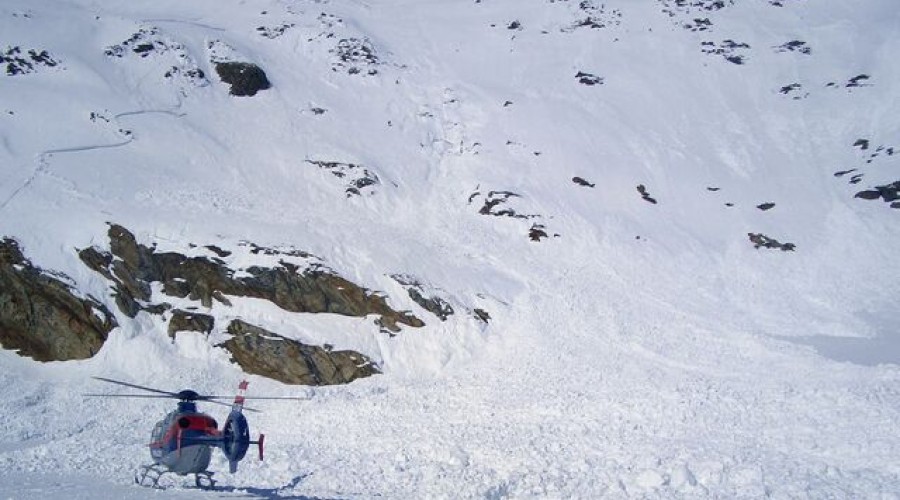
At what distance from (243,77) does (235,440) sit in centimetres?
3545

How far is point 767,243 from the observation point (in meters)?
32.1

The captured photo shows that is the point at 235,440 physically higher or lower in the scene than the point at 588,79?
higher

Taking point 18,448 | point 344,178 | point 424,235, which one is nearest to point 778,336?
point 424,235

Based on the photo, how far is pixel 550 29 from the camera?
61.2m

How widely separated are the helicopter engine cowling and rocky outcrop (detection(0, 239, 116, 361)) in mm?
12099

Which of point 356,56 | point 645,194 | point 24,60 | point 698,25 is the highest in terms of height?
point 24,60

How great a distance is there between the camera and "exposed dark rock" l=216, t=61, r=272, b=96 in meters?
40.5

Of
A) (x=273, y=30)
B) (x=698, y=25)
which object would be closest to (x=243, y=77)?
(x=273, y=30)

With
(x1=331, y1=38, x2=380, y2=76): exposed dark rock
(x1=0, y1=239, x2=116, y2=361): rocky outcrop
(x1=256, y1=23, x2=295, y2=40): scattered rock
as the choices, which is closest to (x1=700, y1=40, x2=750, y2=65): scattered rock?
(x1=331, y1=38, x2=380, y2=76): exposed dark rock

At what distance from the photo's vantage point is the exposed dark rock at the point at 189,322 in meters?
21.1

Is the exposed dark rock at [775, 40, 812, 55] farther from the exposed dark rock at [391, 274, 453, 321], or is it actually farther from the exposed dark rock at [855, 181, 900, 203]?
the exposed dark rock at [391, 274, 453, 321]

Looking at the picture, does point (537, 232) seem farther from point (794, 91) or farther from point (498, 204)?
point (794, 91)

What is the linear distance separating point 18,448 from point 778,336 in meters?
24.4

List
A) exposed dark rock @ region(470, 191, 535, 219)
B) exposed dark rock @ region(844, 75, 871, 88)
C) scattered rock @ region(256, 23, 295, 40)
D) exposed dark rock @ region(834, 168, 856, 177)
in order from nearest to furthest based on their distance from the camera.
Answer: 1. exposed dark rock @ region(470, 191, 535, 219)
2. exposed dark rock @ region(834, 168, 856, 177)
3. exposed dark rock @ region(844, 75, 871, 88)
4. scattered rock @ region(256, 23, 295, 40)
